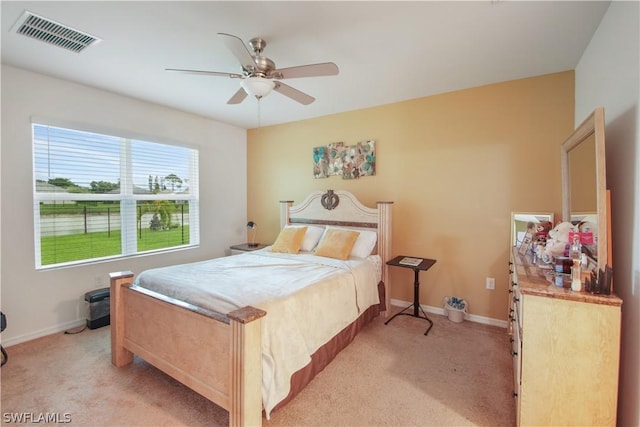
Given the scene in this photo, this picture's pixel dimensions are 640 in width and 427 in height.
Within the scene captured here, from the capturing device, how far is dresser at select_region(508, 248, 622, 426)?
53.0 inches

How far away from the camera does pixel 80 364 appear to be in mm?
2285

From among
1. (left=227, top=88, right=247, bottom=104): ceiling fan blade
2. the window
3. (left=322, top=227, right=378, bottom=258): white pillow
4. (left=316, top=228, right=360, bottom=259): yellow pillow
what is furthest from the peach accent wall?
the window

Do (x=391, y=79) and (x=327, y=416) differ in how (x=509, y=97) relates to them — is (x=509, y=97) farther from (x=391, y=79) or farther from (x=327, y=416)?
(x=327, y=416)

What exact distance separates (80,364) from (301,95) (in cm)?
283

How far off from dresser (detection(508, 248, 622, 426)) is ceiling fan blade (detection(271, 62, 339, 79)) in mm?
1734

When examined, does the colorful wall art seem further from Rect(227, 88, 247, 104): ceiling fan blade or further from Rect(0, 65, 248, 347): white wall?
Rect(0, 65, 248, 347): white wall

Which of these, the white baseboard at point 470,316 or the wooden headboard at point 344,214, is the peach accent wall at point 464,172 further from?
the wooden headboard at point 344,214

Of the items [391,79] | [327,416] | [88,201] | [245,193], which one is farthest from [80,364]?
[391,79]

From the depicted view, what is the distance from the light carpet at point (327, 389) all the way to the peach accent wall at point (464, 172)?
30.5 inches

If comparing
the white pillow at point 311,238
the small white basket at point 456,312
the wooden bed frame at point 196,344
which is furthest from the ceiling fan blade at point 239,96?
the small white basket at point 456,312

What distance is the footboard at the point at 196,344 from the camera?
1.47m

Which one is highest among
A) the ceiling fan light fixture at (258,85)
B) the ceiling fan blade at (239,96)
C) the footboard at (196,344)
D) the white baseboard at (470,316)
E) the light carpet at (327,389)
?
the ceiling fan blade at (239,96)

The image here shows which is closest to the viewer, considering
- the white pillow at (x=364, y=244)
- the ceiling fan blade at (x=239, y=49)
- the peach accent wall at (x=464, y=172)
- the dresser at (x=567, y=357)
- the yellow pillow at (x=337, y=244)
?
the dresser at (x=567, y=357)

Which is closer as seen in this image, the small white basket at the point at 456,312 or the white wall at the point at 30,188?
the white wall at the point at 30,188
